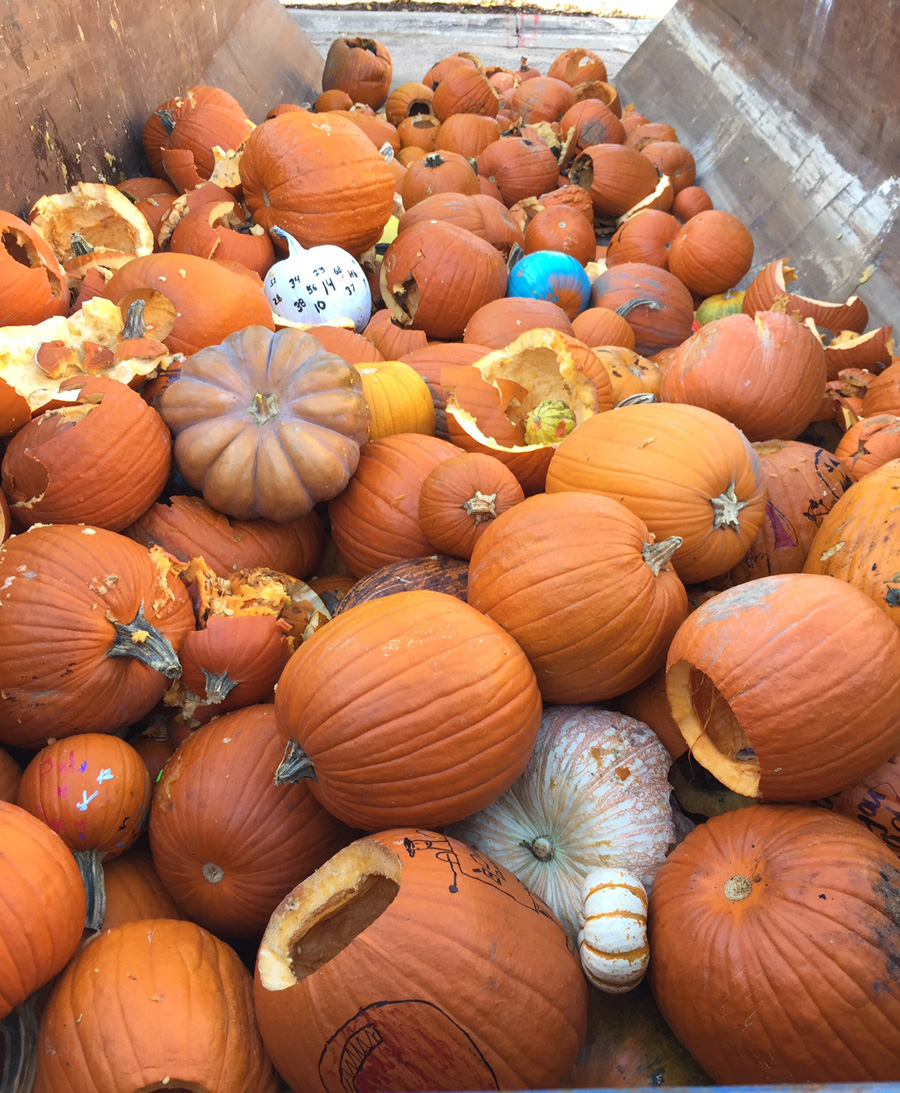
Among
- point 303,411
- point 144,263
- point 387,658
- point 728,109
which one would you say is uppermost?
point 728,109

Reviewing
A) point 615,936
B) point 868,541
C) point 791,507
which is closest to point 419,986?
point 615,936

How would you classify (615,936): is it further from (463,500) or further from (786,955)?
(463,500)

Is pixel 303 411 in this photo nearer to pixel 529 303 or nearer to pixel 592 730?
pixel 592 730

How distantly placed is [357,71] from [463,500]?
644 cm

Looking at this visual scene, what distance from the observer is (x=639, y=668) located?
199 cm

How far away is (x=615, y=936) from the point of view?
5.12 feet

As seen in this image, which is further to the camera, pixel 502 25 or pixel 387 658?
pixel 502 25

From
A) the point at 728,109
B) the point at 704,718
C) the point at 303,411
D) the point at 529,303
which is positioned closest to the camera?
the point at 704,718

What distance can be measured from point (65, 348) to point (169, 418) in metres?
0.45

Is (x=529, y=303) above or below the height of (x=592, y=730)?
above

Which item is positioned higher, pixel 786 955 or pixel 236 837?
pixel 786 955

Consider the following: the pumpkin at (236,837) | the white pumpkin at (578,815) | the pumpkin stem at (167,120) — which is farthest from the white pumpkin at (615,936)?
the pumpkin stem at (167,120)

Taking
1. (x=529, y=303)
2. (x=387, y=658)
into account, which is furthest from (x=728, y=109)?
(x=387, y=658)

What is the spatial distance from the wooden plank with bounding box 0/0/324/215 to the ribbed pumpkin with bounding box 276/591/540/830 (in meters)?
2.73
